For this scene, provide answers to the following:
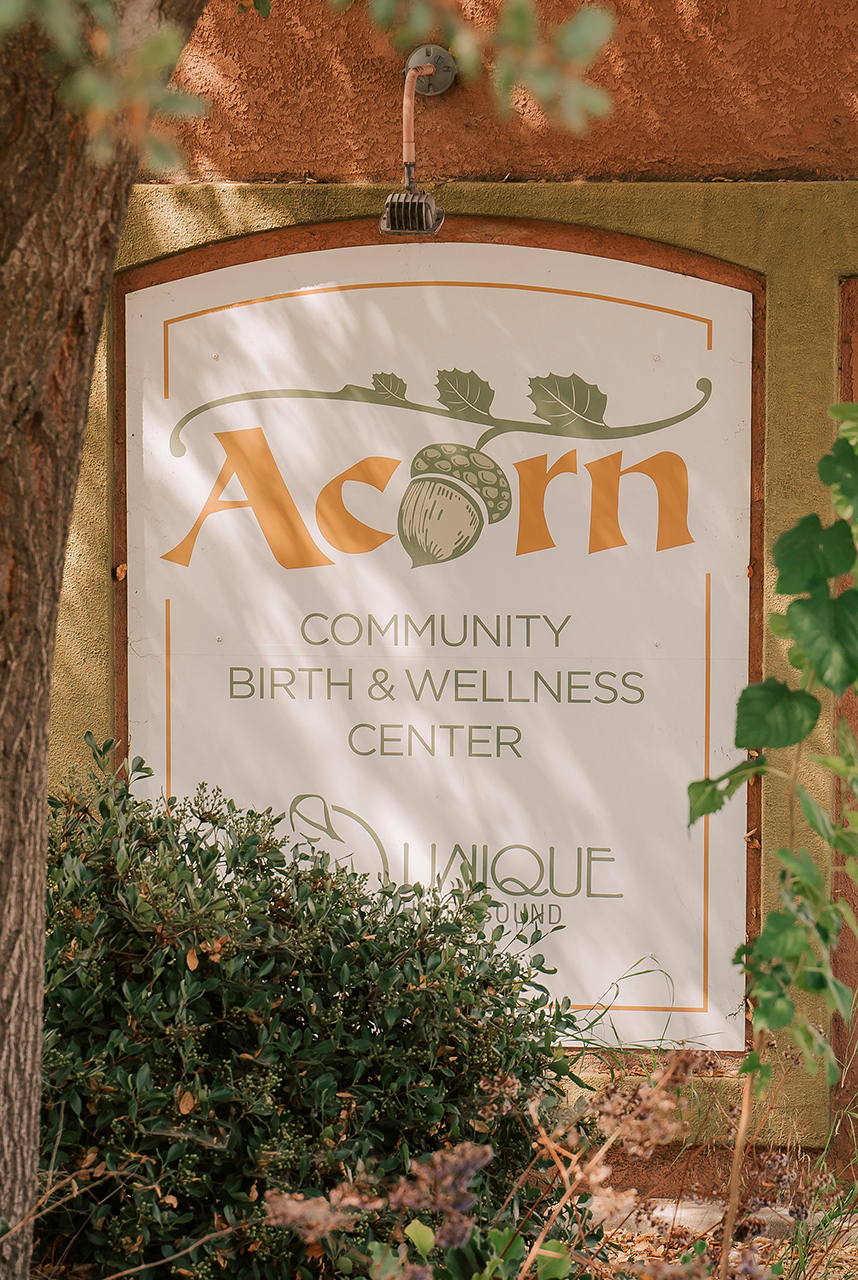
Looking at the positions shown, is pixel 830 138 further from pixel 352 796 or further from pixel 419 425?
pixel 352 796

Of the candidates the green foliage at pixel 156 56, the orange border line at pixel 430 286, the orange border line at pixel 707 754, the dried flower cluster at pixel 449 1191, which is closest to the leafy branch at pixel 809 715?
the dried flower cluster at pixel 449 1191

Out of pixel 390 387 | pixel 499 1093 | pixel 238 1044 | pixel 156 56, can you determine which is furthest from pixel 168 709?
pixel 156 56

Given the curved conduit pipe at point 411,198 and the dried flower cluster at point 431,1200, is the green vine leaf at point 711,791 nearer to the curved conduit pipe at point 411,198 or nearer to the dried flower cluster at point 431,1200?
the dried flower cluster at point 431,1200

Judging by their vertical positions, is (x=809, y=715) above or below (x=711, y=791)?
above

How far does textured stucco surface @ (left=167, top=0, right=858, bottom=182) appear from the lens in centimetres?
324

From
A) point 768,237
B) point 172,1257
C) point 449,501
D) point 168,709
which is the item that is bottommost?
point 172,1257

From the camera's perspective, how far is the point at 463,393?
11.1 feet

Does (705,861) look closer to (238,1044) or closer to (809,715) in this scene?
(238,1044)

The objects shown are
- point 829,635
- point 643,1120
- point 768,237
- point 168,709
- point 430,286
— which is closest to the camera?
point 829,635

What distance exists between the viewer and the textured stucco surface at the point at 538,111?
127 inches

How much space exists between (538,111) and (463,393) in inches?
37.3

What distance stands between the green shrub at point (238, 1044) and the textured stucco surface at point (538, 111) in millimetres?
2434

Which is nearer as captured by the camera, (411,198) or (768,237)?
(411,198)

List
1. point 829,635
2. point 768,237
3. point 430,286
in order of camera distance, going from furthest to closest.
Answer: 1. point 430,286
2. point 768,237
3. point 829,635
